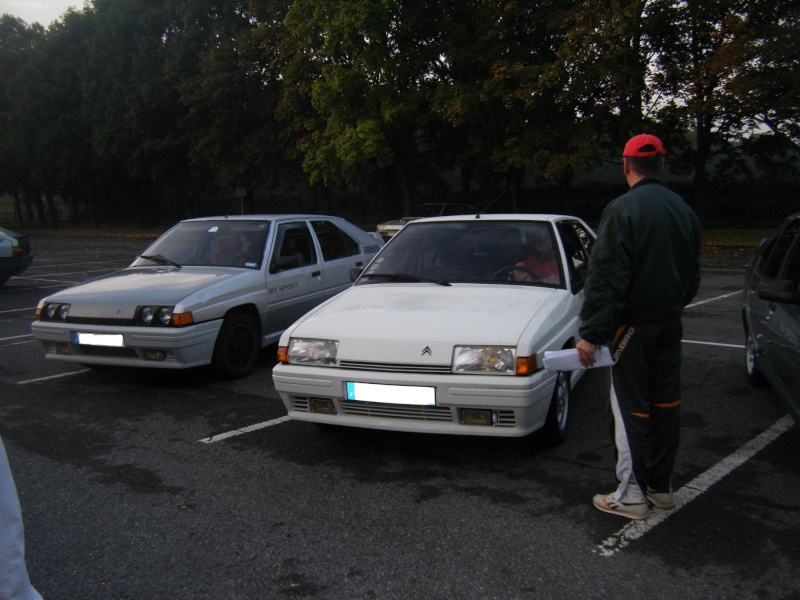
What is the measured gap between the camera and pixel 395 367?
13.7 ft

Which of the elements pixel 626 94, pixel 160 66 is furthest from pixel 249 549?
pixel 160 66

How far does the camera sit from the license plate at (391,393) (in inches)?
159

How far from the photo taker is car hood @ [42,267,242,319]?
20.0 feet

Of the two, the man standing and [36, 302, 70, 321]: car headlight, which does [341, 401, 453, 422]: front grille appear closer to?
the man standing

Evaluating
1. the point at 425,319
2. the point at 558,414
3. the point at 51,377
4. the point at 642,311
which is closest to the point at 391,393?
the point at 425,319

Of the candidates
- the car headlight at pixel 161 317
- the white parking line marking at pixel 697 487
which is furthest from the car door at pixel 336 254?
the white parking line marking at pixel 697 487

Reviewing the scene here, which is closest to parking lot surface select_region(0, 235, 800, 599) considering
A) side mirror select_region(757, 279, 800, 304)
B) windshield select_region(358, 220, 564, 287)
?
side mirror select_region(757, 279, 800, 304)

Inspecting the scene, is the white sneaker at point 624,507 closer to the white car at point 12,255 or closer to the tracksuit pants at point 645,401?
the tracksuit pants at point 645,401

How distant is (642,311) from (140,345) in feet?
13.8

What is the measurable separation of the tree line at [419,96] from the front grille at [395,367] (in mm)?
20350

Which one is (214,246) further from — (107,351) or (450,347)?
(450,347)

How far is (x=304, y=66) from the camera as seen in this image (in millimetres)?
→ 31953

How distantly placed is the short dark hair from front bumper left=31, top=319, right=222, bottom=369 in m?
3.95

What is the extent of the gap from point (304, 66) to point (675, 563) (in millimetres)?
31531
